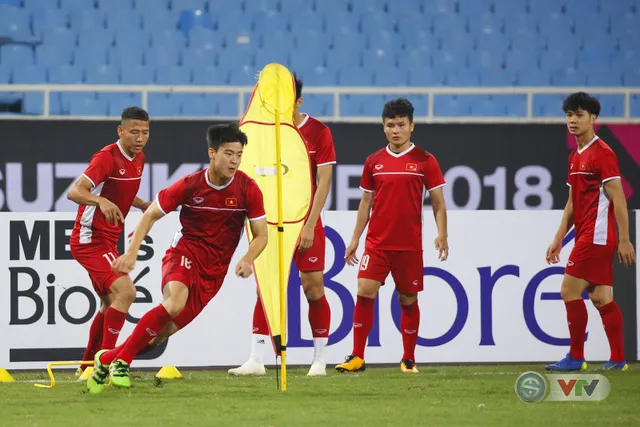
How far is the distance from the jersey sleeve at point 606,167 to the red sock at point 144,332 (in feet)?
10.4

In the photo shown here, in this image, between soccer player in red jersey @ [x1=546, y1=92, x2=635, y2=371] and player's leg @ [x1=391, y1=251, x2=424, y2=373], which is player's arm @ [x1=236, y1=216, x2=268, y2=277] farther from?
soccer player in red jersey @ [x1=546, y1=92, x2=635, y2=371]

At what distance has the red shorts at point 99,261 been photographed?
7.22 meters

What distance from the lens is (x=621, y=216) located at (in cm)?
743

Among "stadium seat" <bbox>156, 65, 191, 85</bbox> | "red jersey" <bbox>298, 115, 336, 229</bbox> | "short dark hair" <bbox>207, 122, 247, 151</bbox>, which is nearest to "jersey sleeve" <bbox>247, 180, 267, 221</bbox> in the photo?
"short dark hair" <bbox>207, 122, 247, 151</bbox>

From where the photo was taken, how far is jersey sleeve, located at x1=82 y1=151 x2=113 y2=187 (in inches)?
282

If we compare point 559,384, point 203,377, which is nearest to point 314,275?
point 203,377

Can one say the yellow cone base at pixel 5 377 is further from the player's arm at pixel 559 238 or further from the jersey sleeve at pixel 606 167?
the jersey sleeve at pixel 606 167

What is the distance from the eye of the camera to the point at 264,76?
21.8ft

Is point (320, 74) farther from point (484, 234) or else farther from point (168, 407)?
point (168, 407)

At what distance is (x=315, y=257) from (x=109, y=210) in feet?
4.92

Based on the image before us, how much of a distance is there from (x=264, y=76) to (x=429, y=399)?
2.15 metres

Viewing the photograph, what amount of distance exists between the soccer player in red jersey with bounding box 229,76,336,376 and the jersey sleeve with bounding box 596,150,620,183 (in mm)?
1809

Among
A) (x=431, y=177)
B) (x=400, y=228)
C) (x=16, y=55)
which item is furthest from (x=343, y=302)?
(x=16, y=55)

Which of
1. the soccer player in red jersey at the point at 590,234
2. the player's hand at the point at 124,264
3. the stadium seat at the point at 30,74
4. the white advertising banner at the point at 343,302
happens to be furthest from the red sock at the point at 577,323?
the stadium seat at the point at 30,74
